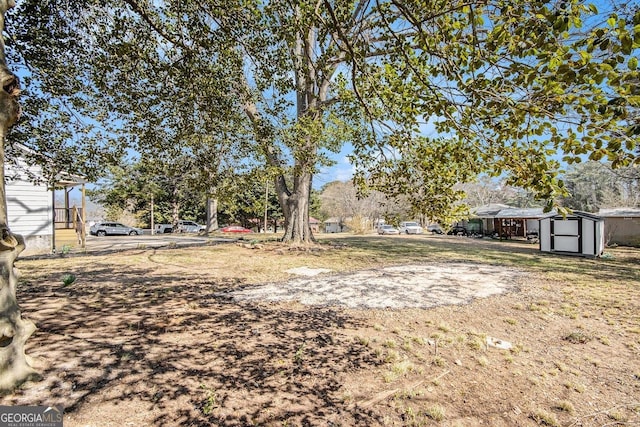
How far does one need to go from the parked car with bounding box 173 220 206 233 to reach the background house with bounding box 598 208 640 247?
36.1 metres

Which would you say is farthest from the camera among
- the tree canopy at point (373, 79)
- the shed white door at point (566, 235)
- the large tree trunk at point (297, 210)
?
the shed white door at point (566, 235)

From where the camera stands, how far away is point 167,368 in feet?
9.92

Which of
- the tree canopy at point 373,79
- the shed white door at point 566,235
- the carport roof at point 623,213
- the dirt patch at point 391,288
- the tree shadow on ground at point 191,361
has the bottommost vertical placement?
the dirt patch at point 391,288

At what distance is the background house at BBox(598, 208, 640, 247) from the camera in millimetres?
18719

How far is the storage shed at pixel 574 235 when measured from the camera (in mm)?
13453

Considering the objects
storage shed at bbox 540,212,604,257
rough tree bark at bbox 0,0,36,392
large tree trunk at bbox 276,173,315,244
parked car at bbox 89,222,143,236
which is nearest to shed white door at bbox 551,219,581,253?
storage shed at bbox 540,212,604,257

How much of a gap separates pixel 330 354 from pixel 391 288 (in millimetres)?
3638

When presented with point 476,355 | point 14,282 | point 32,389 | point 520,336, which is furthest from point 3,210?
point 520,336

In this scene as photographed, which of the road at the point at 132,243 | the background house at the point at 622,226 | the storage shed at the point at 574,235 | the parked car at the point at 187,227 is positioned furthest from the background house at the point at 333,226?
the storage shed at the point at 574,235

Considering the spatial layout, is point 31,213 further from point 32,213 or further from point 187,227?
point 187,227

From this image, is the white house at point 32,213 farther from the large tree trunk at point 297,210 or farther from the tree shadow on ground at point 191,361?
the tree shadow on ground at point 191,361

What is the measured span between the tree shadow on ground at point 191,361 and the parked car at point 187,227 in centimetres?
3080

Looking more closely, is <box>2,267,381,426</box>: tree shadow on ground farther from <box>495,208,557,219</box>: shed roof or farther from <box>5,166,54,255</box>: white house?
<box>495,208,557,219</box>: shed roof

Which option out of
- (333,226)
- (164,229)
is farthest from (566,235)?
(333,226)
